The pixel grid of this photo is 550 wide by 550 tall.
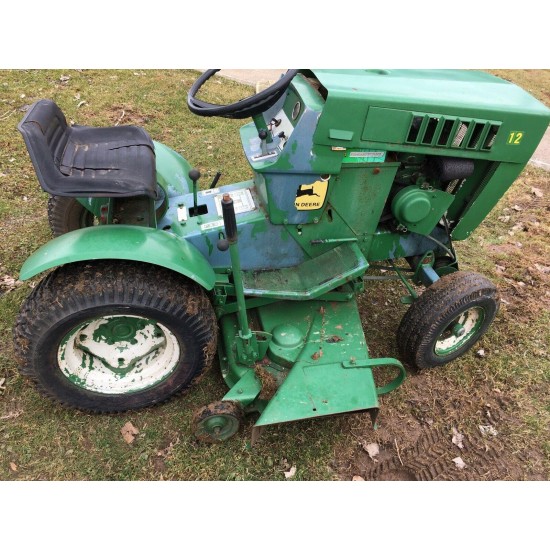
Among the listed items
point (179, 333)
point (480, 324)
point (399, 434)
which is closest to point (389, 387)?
point (399, 434)

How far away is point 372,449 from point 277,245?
135 centimetres

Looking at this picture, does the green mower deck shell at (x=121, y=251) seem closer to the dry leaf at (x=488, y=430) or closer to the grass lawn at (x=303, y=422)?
the grass lawn at (x=303, y=422)

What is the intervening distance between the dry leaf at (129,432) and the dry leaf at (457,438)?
191cm

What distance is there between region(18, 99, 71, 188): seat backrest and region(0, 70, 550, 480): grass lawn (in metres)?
1.42

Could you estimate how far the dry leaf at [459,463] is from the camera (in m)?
2.66

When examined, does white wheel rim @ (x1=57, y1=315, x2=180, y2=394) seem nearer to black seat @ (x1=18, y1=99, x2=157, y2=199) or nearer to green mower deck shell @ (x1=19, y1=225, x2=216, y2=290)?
green mower deck shell @ (x1=19, y1=225, x2=216, y2=290)

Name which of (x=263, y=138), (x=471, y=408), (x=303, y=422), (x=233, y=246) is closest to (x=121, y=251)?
(x=233, y=246)

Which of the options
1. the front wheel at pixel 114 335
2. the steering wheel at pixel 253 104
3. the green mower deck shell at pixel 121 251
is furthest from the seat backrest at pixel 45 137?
the steering wheel at pixel 253 104

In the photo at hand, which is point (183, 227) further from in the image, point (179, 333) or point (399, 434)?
point (399, 434)

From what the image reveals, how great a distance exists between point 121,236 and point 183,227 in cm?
48

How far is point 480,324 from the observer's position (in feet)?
10.0

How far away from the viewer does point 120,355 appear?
104 inches

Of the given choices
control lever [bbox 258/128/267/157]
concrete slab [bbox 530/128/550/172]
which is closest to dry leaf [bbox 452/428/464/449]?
control lever [bbox 258/128/267/157]

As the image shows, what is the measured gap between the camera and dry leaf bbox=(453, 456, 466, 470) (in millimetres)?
2664
